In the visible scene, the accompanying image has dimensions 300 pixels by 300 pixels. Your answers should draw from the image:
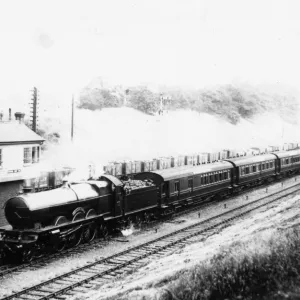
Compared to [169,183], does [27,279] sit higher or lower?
lower

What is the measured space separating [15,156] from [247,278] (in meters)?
16.7

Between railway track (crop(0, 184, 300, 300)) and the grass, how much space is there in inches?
156

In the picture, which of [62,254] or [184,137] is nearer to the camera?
[62,254]

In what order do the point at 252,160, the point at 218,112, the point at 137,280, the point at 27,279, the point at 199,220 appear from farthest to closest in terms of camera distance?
1. the point at 218,112
2. the point at 252,160
3. the point at 199,220
4. the point at 27,279
5. the point at 137,280

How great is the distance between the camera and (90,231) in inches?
701

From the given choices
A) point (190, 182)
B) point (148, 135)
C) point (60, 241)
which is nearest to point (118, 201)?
point (60, 241)

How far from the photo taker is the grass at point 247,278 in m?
8.30

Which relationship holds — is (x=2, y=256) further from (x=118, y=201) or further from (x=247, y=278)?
(x=247, y=278)

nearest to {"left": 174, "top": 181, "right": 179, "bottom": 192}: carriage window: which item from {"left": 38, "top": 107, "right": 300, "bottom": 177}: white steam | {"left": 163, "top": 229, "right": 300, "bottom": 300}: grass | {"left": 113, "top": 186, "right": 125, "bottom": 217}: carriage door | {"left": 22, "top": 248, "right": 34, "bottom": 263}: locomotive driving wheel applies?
{"left": 113, "top": 186, "right": 125, "bottom": 217}: carriage door

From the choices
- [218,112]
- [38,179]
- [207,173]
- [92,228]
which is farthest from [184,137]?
[92,228]

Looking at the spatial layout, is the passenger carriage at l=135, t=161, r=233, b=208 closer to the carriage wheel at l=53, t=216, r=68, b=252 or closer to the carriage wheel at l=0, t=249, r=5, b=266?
the carriage wheel at l=53, t=216, r=68, b=252

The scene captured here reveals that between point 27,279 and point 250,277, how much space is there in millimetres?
7531

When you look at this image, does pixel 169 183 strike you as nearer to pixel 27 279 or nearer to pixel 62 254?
pixel 62 254

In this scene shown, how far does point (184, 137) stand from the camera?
62.6 m
